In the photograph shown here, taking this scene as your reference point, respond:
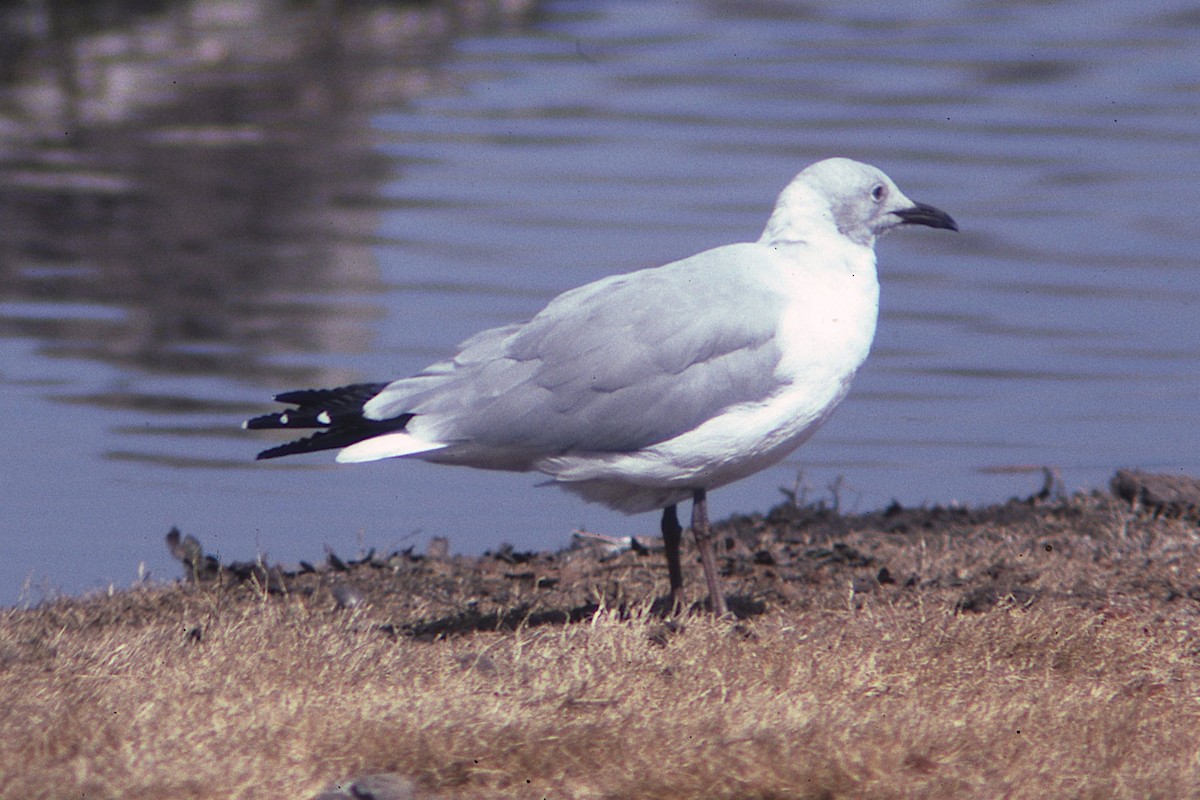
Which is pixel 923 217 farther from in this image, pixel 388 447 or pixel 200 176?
pixel 200 176

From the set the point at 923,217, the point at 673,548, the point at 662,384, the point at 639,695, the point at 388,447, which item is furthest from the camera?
the point at 923,217

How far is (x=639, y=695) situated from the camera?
493 cm

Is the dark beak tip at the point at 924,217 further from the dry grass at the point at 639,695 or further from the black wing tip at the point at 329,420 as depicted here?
the black wing tip at the point at 329,420

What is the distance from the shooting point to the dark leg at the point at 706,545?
611 cm

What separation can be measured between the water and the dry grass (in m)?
1.51

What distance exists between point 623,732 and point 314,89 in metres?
18.1

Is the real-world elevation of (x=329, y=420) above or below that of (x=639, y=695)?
above

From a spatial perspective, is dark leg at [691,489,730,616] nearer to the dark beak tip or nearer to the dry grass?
the dry grass

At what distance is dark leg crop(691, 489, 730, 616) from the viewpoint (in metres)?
6.11

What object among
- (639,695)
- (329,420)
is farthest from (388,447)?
(639,695)

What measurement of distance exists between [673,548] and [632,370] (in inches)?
28.4

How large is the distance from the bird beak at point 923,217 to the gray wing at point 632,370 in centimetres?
65

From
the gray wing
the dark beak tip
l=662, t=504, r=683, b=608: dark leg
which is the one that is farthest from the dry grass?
the dark beak tip

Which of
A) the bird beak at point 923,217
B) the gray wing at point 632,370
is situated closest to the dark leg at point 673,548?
the gray wing at point 632,370
